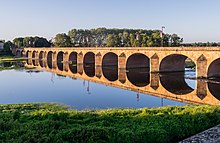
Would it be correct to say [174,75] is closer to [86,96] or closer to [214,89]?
[214,89]

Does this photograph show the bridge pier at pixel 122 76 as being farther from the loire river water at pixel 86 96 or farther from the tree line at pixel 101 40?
the tree line at pixel 101 40

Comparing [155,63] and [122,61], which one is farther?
[122,61]

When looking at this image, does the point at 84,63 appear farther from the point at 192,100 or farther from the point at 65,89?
the point at 192,100

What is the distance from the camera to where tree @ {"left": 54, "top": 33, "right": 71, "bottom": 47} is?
374 ft

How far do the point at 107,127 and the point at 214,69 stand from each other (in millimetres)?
32867

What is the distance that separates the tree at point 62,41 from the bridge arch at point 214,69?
77.7m

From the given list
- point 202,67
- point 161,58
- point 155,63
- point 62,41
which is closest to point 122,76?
point 155,63

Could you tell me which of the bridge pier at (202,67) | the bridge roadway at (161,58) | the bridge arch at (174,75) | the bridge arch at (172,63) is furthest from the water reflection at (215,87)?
the bridge arch at (172,63)

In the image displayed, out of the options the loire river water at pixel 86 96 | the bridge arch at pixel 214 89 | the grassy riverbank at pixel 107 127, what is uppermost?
the grassy riverbank at pixel 107 127

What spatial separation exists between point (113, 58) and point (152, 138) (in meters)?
59.5

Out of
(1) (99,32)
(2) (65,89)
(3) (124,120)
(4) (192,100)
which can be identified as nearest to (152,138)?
(3) (124,120)

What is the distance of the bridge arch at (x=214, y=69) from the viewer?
41.3 m

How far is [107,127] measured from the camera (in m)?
13.7

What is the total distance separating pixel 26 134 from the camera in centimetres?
1199
